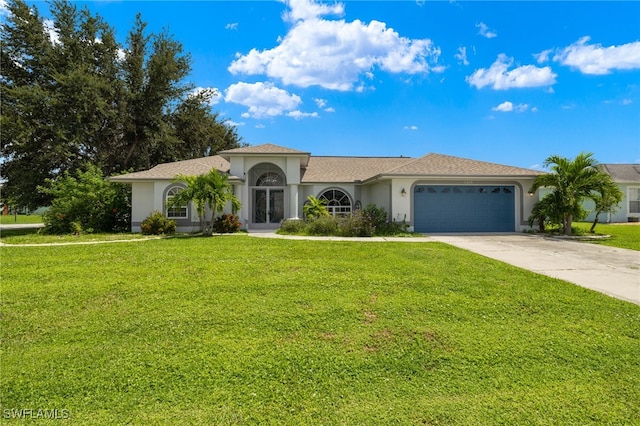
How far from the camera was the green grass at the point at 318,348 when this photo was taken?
310 cm

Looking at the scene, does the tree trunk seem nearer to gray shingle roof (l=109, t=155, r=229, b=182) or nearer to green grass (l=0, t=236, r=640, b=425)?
green grass (l=0, t=236, r=640, b=425)

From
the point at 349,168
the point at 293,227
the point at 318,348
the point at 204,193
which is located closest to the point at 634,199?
the point at 349,168

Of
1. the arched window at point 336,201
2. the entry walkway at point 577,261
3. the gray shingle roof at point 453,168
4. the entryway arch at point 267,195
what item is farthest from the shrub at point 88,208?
the entry walkway at point 577,261

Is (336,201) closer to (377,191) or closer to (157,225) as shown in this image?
(377,191)

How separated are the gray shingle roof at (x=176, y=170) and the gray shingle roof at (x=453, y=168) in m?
10.4

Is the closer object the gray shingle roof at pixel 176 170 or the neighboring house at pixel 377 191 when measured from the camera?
the neighboring house at pixel 377 191

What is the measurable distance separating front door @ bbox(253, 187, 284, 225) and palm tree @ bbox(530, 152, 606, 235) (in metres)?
13.8

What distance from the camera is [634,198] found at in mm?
26375

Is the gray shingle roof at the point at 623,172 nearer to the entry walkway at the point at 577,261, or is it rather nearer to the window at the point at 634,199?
Answer: the window at the point at 634,199

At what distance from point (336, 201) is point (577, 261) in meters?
12.3

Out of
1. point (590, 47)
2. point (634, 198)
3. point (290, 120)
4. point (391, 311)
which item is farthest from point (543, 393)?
point (634, 198)

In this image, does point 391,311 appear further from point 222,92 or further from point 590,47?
point 222,92

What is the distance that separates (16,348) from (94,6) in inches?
1083

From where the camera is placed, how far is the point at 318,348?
161 inches
